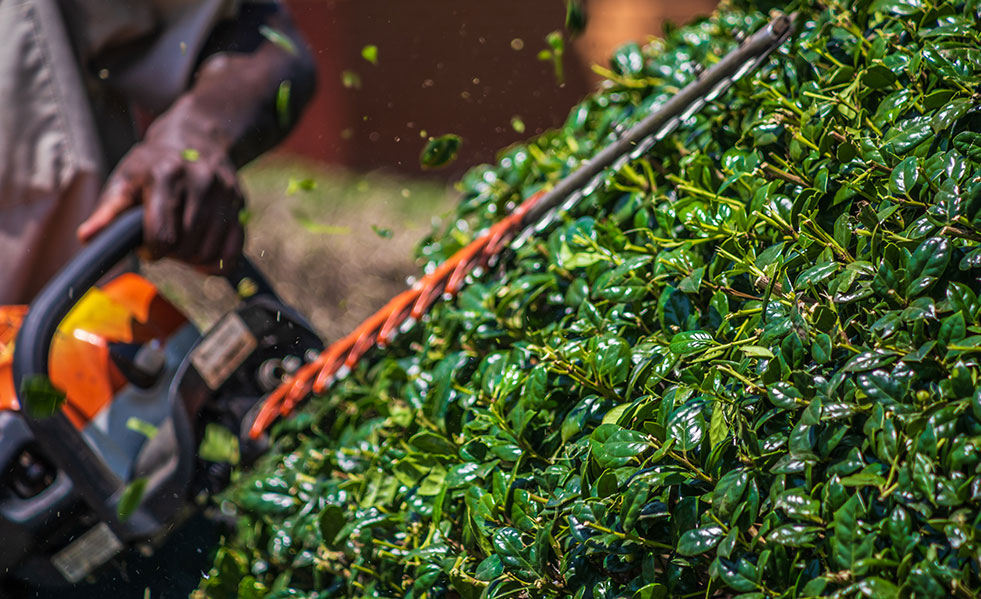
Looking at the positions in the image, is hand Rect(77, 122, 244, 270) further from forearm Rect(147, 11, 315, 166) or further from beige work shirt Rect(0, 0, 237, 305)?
beige work shirt Rect(0, 0, 237, 305)

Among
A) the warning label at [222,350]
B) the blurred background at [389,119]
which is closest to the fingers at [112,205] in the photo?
the warning label at [222,350]

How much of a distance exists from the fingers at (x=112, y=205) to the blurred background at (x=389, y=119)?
98 cm

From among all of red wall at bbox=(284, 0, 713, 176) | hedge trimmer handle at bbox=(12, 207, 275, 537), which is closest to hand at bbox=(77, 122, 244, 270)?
hedge trimmer handle at bbox=(12, 207, 275, 537)

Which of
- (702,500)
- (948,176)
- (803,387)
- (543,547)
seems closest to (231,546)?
(543,547)

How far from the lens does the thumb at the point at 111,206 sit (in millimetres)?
1435

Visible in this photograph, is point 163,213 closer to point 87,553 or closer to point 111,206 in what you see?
point 111,206

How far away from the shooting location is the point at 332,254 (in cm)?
403

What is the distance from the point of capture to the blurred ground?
3672mm

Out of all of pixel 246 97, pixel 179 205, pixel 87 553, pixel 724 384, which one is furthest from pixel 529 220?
pixel 87 553

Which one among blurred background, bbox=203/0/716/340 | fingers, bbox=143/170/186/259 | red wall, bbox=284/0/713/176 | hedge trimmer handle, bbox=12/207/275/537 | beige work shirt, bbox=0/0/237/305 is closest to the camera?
hedge trimmer handle, bbox=12/207/275/537

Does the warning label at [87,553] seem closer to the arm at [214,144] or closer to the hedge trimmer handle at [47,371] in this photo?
the hedge trimmer handle at [47,371]

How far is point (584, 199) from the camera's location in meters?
1.17

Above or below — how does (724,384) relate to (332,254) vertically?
above

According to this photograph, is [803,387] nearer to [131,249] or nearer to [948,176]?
[948,176]
